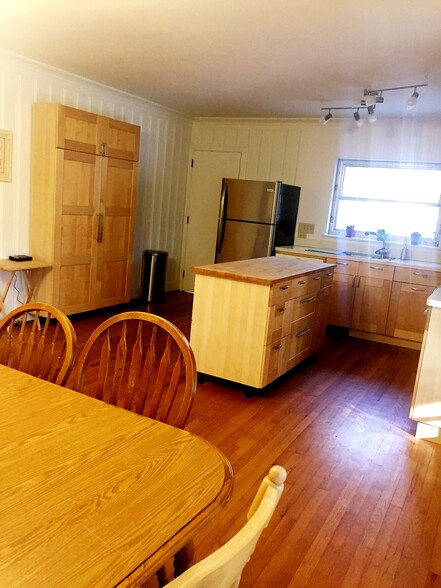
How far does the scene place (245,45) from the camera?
124 inches

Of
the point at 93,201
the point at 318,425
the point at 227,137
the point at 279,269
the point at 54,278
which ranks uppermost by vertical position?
the point at 227,137

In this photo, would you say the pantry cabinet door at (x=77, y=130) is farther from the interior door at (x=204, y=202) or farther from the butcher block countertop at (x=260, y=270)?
the interior door at (x=204, y=202)

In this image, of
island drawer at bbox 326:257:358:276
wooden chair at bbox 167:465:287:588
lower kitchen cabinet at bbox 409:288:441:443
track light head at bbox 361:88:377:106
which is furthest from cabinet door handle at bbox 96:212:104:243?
wooden chair at bbox 167:465:287:588

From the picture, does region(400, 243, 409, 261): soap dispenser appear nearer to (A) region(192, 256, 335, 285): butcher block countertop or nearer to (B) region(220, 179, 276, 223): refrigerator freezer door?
(B) region(220, 179, 276, 223): refrigerator freezer door

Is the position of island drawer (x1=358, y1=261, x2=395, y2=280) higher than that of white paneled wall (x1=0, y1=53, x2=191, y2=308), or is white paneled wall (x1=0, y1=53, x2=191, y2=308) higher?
white paneled wall (x1=0, y1=53, x2=191, y2=308)

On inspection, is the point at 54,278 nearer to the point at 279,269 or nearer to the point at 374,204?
the point at 279,269

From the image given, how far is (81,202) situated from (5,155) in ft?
2.39

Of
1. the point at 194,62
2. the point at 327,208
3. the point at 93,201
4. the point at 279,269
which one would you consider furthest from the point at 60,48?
the point at 327,208

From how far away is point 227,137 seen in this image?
19.9 feet

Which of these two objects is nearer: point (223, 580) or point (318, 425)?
point (223, 580)

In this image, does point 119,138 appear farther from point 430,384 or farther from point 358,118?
point 430,384

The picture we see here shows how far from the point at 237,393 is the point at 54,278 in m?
2.05

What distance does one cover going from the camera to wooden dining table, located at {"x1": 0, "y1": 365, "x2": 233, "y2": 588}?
74 cm

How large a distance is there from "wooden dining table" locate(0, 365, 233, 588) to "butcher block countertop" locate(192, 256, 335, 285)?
1.84 m
